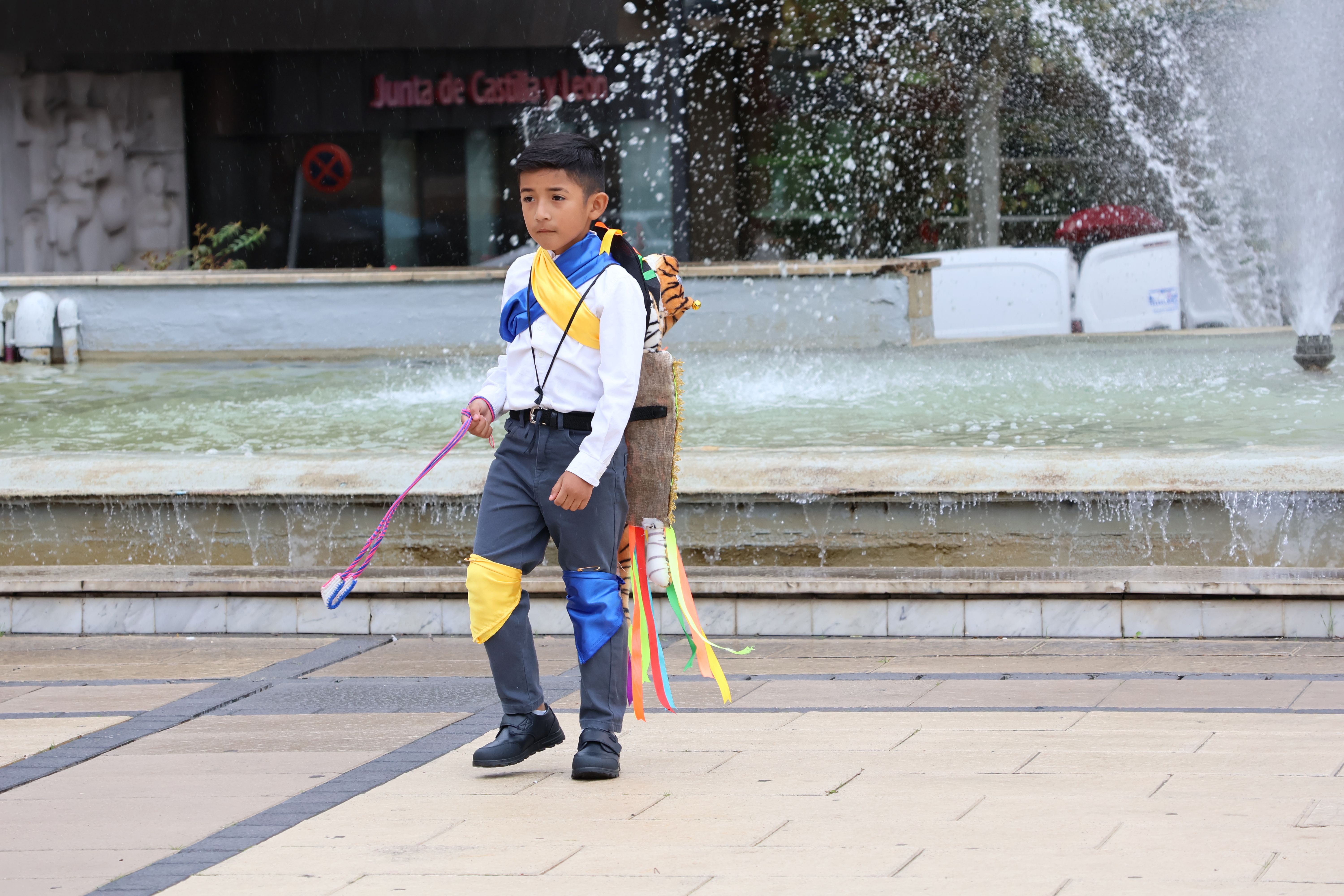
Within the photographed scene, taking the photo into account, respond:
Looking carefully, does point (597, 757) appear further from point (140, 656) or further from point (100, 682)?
point (140, 656)

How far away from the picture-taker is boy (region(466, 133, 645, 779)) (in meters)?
3.49

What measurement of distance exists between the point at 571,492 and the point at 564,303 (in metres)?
0.41

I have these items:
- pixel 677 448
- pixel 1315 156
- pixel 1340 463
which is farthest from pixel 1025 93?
pixel 677 448

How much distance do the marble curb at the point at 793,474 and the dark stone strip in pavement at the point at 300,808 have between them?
1402mm

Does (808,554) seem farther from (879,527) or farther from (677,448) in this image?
(677,448)

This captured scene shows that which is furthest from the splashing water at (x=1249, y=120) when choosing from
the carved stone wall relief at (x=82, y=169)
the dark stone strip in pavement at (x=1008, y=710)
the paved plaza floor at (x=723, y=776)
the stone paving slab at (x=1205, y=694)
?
the dark stone strip in pavement at (x=1008, y=710)

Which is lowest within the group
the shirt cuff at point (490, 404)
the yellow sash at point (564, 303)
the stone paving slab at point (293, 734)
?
the stone paving slab at point (293, 734)

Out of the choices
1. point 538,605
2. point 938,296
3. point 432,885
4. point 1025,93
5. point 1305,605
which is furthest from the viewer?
point 1025,93

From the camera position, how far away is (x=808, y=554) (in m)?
5.52

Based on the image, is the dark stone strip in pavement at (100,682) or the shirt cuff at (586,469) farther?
the dark stone strip in pavement at (100,682)

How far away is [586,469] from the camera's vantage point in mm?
3381

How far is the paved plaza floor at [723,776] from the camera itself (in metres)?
2.87

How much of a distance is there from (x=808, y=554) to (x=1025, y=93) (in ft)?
48.9

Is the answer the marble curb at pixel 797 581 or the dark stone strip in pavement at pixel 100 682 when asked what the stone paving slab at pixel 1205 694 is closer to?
the marble curb at pixel 797 581
